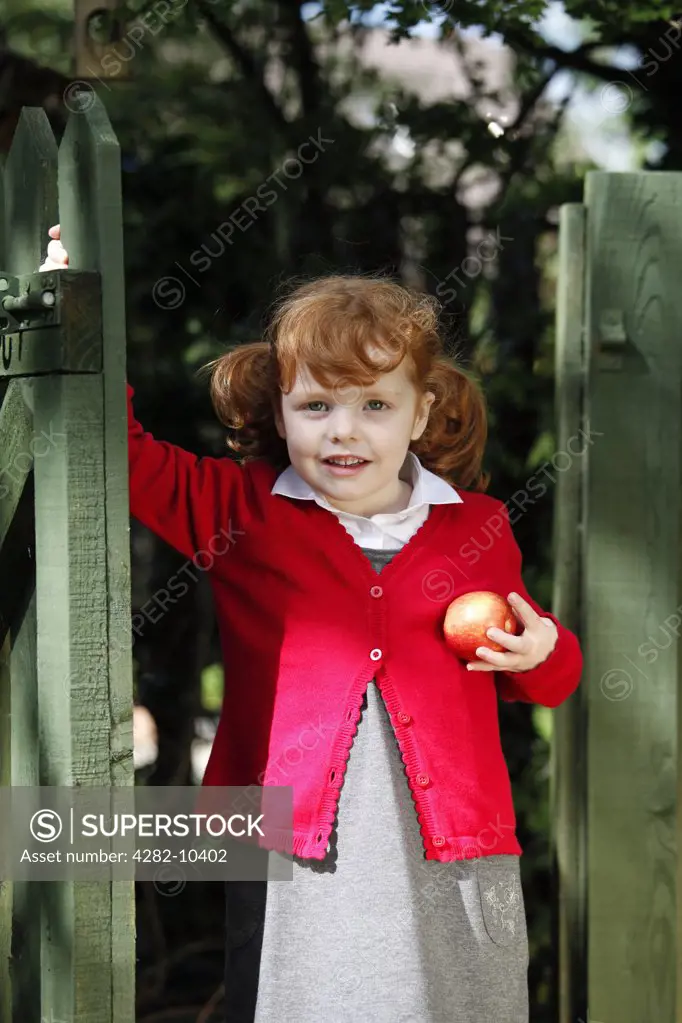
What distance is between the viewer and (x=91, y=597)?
2139mm

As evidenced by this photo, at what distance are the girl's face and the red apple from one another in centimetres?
29

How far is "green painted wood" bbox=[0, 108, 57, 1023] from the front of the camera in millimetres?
2252

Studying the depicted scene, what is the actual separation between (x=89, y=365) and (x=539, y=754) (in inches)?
90.3

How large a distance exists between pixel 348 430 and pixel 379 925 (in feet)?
3.07

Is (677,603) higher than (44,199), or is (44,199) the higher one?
(44,199)

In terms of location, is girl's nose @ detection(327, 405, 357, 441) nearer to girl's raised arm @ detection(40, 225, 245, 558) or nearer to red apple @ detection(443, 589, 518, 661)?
girl's raised arm @ detection(40, 225, 245, 558)

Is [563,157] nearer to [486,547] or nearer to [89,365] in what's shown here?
[486,547]

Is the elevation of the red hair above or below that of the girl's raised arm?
above

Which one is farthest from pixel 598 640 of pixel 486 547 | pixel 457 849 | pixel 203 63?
pixel 203 63

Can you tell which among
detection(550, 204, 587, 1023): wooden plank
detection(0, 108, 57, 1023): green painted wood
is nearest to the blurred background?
detection(550, 204, 587, 1023): wooden plank

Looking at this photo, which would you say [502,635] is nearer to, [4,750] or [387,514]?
[387,514]

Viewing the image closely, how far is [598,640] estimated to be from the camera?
2934mm

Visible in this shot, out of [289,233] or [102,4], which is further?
[289,233]

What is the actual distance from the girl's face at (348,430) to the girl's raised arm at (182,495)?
0.16 m
